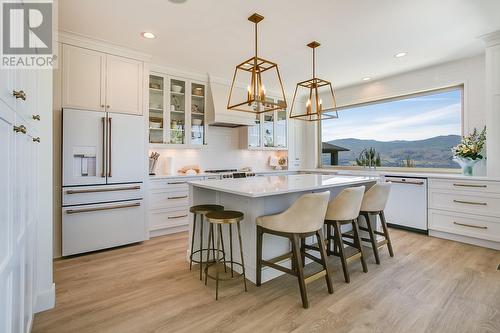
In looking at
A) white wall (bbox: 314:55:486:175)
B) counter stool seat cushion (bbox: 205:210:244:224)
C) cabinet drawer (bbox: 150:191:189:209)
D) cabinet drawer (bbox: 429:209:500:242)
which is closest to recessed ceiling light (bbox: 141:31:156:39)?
cabinet drawer (bbox: 150:191:189:209)

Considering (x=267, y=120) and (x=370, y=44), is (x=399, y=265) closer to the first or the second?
(x=370, y=44)

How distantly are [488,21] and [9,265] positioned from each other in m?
4.51

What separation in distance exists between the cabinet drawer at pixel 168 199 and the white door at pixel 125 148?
445 mm

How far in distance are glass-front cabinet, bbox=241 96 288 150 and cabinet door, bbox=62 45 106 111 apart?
2.66 meters

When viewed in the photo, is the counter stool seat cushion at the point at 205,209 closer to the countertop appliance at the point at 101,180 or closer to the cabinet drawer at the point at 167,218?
the countertop appliance at the point at 101,180

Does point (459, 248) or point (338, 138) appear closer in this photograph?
point (459, 248)

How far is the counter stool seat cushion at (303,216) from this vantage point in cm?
212

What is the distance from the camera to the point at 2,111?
2.99 ft

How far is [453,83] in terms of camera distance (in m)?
4.09

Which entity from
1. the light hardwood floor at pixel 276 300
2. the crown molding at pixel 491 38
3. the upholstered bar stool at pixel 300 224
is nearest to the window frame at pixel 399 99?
the crown molding at pixel 491 38

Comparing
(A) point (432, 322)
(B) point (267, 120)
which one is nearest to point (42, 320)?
(A) point (432, 322)

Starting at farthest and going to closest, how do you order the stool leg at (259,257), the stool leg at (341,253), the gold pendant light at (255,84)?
the gold pendant light at (255,84) < the stool leg at (341,253) < the stool leg at (259,257)

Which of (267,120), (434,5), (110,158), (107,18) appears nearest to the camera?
(434,5)

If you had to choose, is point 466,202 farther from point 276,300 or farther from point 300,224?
point 276,300
